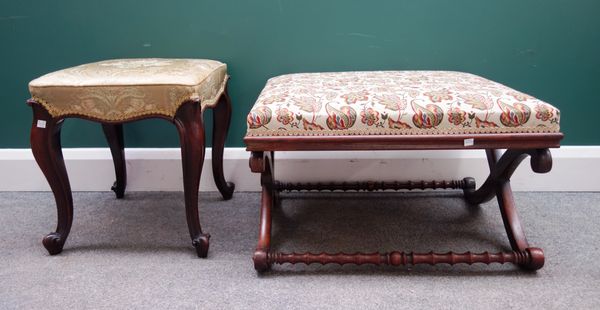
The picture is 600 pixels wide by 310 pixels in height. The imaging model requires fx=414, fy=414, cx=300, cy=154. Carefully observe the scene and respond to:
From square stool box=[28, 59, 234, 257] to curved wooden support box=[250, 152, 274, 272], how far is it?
5.5 inches

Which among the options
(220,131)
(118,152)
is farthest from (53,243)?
(220,131)

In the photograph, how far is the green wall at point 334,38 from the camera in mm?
1233

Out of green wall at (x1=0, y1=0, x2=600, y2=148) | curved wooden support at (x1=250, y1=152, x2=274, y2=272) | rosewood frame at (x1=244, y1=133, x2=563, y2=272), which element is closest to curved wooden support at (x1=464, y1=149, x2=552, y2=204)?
rosewood frame at (x1=244, y1=133, x2=563, y2=272)

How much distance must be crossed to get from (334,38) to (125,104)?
0.66 metres

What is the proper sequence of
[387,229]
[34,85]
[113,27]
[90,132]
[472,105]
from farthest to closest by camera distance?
[90,132]
[113,27]
[387,229]
[34,85]
[472,105]

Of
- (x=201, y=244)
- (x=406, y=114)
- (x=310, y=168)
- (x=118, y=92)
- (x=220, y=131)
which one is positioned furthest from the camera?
(x=310, y=168)

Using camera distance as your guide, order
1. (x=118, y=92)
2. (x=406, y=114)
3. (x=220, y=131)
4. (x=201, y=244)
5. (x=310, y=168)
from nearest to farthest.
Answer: (x=406, y=114), (x=118, y=92), (x=201, y=244), (x=220, y=131), (x=310, y=168)

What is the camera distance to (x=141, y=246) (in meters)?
1.07

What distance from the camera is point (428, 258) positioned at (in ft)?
2.90

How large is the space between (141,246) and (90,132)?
0.54m

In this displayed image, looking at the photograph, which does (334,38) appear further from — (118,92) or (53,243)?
(53,243)

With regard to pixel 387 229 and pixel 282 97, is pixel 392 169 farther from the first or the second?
pixel 282 97

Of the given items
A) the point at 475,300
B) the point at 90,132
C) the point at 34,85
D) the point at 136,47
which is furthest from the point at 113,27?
the point at 475,300

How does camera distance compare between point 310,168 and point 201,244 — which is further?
point 310,168
